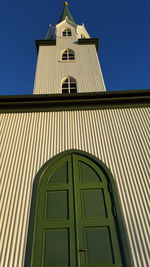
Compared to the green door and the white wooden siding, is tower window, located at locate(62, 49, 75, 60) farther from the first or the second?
the green door

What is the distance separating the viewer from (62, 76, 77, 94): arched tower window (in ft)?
37.9

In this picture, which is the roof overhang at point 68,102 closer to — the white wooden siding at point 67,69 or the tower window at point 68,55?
the white wooden siding at point 67,69

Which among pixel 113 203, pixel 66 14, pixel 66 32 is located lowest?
pixel 113 203

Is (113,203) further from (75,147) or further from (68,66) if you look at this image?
(68,66)

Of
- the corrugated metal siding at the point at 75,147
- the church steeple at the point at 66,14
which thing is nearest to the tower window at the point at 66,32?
the church steeple at the point at 66,14

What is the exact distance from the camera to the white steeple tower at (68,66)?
11477 millimetres

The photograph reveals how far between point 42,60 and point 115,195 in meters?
11.0

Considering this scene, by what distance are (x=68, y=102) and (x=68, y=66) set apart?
5336 mm

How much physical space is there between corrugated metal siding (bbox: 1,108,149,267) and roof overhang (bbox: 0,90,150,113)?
0.93 ft

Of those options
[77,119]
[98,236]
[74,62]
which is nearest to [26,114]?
[77,119]

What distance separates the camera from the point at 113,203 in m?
5.78

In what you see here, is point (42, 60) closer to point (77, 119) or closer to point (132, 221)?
point (77, 119)

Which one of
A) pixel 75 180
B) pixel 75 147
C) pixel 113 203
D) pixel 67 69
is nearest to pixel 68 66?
pixel 67 69

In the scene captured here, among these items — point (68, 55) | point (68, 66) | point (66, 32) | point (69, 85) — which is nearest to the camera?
point (69, 85)
